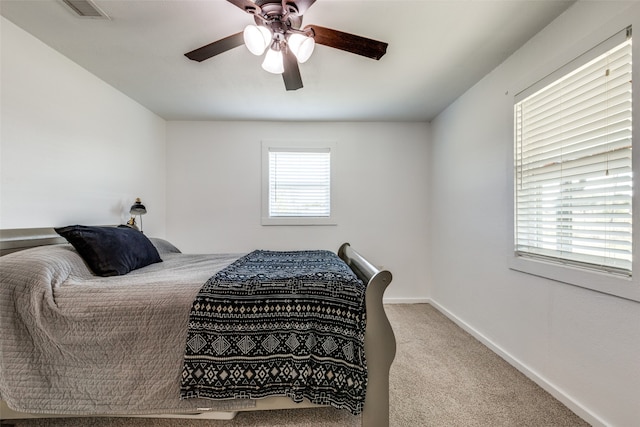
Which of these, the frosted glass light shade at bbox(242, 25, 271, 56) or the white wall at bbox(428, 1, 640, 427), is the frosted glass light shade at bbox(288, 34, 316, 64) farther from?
the white wall at bbox(428, 1, 640, 427)

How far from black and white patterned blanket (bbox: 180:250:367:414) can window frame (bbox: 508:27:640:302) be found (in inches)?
50.1

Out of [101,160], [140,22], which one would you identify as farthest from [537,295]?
[101,160]

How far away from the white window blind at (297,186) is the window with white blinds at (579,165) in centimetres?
221

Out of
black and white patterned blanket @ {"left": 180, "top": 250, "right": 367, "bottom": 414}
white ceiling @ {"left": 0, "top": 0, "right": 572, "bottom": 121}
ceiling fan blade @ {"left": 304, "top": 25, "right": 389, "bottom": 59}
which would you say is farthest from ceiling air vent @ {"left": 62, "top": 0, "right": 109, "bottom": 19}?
black and white patterned blanket @ {"left": 180, "top": 250, "right": 367, "bottom": 414}

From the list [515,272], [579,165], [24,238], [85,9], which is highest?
[85,9]

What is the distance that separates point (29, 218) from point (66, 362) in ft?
3.93

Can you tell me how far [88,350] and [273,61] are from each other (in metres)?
1.87

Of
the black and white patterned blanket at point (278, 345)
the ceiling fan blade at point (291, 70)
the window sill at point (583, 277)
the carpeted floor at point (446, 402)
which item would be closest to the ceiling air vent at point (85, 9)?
the ceiling fan blade at point (291, 70)

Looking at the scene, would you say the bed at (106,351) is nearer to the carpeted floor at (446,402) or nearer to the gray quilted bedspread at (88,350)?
the gray quilted bedspread at (88,350)

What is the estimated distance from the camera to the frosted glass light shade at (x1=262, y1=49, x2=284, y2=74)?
1.63 meters

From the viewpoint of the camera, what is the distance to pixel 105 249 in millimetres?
1785

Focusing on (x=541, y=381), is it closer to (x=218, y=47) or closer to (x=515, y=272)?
(x=515, y=272)

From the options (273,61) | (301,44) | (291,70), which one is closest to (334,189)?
(291,70)

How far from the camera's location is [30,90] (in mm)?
1898
